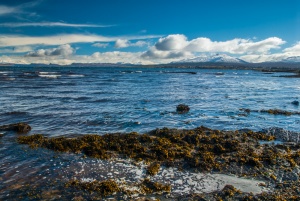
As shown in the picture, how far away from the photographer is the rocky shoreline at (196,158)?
9320mm

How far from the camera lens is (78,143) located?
14117 millimetres

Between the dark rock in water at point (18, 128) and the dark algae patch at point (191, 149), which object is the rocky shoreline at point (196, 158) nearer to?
the dark algae patch at point (191, 149)

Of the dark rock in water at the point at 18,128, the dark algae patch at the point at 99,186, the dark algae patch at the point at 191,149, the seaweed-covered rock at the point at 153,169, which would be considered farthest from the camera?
the dark rock in water at the point at 18,128

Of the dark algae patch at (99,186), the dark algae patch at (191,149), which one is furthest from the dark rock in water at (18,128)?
the dark algae patch at (99,186)

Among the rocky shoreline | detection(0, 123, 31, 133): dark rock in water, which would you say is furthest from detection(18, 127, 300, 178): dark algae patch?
detection(0, 123, 31, 133): dark rock in water

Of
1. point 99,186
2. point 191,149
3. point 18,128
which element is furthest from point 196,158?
point 18,128

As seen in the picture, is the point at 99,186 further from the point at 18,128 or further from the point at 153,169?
the point at 18,128

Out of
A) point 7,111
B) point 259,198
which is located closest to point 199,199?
point 259,198

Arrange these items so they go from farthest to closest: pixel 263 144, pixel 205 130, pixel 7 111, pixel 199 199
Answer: pixel 7 111 < pixel 205 130 < pixel 263 144 < pixel 199 199

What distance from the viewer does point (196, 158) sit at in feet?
40.1

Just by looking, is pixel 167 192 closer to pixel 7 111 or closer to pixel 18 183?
pixel 18 183

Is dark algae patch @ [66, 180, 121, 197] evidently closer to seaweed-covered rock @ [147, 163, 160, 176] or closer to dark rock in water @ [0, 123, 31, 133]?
seaweed-covered rock @ [147, 163, 160, 176]

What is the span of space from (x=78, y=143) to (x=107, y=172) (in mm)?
3821

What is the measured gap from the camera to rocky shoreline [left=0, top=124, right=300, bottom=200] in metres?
9.32
